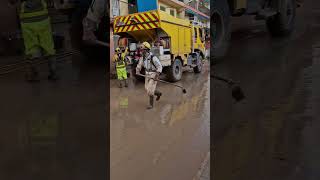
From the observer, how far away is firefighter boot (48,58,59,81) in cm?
45

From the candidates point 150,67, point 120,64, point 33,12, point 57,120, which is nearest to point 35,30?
point 33,12

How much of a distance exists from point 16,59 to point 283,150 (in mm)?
425

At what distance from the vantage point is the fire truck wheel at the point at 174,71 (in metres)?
4.05

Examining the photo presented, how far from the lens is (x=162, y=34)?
157 inches

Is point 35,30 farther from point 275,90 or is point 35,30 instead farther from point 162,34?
point 162,34

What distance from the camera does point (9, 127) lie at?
0.49 m

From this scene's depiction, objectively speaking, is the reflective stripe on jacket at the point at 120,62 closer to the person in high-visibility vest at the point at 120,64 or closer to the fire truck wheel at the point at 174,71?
the person in high-visibility vest at the point at 120,64

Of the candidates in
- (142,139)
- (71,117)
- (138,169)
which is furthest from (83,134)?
(142,139)

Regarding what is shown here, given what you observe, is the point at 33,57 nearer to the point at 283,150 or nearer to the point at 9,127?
the point at 9,127

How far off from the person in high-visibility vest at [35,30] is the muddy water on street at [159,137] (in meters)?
0.52

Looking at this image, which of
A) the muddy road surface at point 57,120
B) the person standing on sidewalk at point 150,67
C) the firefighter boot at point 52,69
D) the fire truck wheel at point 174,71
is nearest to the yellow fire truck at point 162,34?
the fire truck wheel at point 174,71

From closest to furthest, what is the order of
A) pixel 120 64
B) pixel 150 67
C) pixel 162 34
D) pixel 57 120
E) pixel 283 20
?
pixel 283 20, pixel 57 120, pixel 150 67, pixel 120 64, pixel 162 34

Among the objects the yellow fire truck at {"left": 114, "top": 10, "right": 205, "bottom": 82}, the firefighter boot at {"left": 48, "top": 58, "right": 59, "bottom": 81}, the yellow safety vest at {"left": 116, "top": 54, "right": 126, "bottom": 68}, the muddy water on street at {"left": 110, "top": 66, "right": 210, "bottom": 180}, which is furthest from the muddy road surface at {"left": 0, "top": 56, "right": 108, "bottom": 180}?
the yellow fire truck at {"left": 114, "top": 10, "right": 205, "bottom": 82}

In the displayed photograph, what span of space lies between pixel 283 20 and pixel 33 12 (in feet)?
1.10
